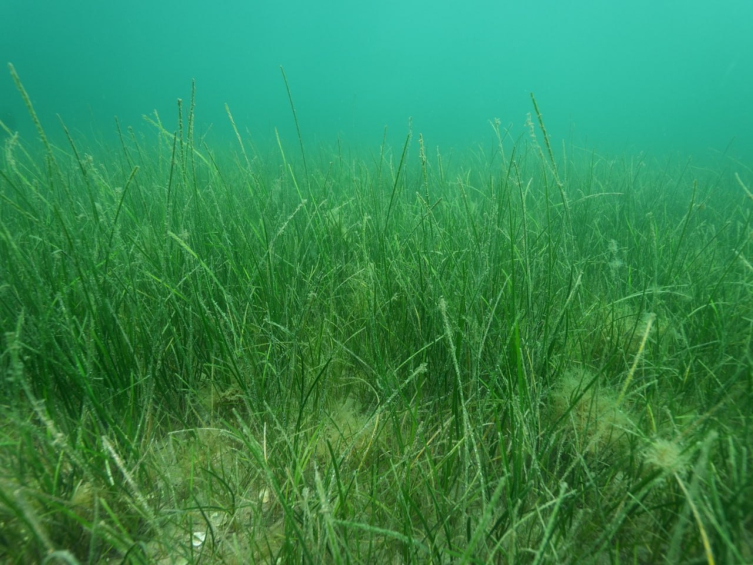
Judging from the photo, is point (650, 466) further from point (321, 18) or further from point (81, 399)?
point (321, 18)

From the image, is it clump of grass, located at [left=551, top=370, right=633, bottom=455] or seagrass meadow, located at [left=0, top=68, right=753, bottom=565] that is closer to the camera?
seagrass meadow, located at [left=0, top=68, right=753, bottom=565]

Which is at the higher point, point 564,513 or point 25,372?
point 25,372

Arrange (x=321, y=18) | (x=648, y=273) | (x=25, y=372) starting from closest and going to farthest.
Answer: (x=25, y=372), (x=648, y=273), (x=321, y=18)

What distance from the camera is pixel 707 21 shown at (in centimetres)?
7194

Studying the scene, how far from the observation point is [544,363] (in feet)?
3.18

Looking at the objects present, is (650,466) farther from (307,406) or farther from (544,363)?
(307,406)

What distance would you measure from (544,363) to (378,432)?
424mm

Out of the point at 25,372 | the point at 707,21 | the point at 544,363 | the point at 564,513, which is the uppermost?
the point at 707,21

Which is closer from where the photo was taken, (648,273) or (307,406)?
(307,406)

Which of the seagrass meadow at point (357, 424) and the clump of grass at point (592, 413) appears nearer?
the seagrass meadow at point (357, 424)

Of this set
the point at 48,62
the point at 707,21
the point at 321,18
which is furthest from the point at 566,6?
the point at 48,62

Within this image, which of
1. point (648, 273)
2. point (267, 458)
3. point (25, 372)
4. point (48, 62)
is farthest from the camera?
point (48, 62)

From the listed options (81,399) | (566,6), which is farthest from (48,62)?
(81,399)

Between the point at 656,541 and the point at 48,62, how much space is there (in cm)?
9662
